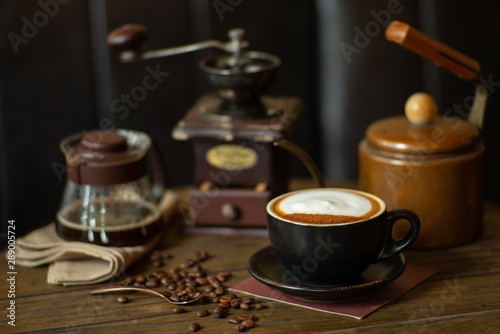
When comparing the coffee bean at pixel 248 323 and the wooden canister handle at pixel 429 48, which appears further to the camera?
the wooden canister handle at pixel 429 48

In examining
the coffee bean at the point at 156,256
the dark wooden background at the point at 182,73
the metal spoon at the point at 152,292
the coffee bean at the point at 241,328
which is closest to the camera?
the coffee bean at the point at 241,328

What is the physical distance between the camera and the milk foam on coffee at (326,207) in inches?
42.3

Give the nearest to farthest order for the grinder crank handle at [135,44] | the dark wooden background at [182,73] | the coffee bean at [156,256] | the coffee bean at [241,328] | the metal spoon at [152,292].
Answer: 1. the coffee bean at [241,328]
2. the metal spoon at [152,292]
3. the coffee bean at [156,256]
4. the grinder crank handle at [135,44]
5. the dark wooden background at [182,73]

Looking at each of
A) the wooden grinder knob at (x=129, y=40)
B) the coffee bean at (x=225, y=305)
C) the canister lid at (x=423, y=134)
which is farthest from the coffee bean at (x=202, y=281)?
the wooden grinder knob at (x=129, y=40)

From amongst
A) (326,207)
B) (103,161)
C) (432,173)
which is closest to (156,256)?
(103,161)

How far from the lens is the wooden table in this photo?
3.39 feet

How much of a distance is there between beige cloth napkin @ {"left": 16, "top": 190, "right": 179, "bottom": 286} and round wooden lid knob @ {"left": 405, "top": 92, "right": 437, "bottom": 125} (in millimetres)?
619

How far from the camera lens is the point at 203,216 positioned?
1.50 meters

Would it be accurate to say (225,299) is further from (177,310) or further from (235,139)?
(235,139)

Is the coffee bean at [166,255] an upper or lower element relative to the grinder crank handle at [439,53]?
lower

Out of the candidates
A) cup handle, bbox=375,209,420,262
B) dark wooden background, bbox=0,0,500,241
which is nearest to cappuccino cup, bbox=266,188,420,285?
cup handle, bbox=375,209,420,262

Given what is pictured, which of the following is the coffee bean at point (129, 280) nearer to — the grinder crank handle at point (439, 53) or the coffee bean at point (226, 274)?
the coffee bean at point (226, 274)

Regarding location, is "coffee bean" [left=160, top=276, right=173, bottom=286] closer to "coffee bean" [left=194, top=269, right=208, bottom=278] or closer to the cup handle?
"coffee bean" [left=194, top=269, right=208, bottom=278]

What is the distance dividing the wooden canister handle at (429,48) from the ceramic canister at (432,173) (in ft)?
0.32
